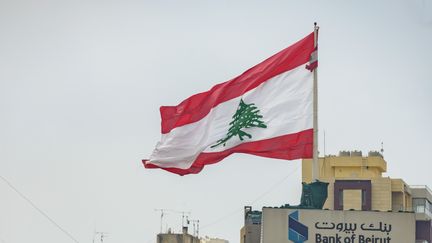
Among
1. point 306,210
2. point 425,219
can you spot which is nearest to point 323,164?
point 425,219

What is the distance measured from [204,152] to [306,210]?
4.94 m

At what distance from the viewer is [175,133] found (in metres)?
43.3

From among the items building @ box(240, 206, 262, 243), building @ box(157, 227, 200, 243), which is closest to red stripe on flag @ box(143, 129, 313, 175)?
building @ box(240, 206, 262, 243)

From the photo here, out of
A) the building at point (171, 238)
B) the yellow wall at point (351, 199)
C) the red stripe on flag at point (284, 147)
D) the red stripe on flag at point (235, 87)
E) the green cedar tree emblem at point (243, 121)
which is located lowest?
the red stripe on flag at point (284, 147)

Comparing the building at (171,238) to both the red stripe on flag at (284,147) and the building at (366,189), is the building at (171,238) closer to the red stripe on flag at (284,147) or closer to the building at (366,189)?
the building at (366,189)

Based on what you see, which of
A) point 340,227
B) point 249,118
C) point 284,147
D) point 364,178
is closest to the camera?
point 284,147

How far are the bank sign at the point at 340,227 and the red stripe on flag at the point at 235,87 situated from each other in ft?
16.9

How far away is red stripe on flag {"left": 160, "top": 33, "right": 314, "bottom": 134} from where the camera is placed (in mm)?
42750

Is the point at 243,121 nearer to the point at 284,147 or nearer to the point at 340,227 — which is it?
the point at 284,147

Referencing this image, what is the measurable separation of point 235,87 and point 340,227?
21.8 feet

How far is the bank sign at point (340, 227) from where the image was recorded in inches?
1778

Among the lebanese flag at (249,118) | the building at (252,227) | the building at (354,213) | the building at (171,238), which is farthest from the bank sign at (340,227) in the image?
the building at (171,238)

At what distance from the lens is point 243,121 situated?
42594 mm

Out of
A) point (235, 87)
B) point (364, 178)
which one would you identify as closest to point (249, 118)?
point (235, 87)
